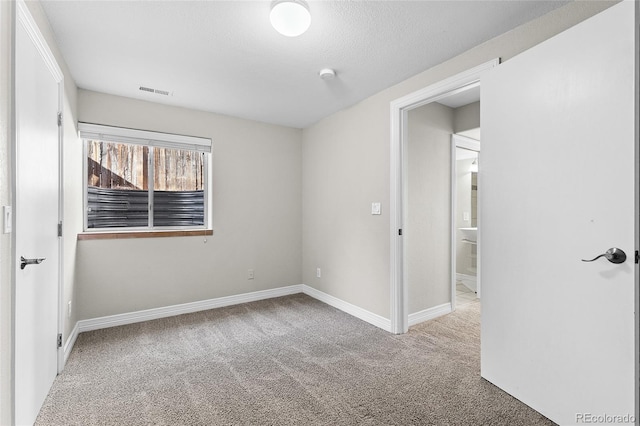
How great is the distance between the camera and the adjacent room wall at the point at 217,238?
314 centimetres

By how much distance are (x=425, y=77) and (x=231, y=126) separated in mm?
2388

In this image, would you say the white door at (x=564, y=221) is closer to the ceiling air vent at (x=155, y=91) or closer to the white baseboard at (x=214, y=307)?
the white baseboard at (x=214, y=307)

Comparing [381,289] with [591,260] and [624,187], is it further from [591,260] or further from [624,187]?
[624,187]

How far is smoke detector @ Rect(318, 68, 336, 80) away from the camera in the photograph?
265cm

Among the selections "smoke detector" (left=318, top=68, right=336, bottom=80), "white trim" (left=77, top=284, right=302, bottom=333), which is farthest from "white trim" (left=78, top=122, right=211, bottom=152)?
"white trim" (left=77, top=284, right=302, bottom=333)

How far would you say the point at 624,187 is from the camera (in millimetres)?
1437

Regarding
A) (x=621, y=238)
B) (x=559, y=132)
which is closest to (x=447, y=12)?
(x=559, y=132)

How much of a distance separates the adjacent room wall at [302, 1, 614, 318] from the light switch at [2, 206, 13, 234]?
271cm

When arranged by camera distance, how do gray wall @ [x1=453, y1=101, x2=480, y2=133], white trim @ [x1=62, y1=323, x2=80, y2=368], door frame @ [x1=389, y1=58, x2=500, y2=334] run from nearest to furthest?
1. white trim @ [x1=62, y1=323, x2=80, y2=368]
2. door frame @ [x1=389, y1=58, x2=500, y2=334]
3. gray wall @ [x1=453, y1=101, x2=480, y2=133]

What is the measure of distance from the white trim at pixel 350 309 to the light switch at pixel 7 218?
9.43 ft

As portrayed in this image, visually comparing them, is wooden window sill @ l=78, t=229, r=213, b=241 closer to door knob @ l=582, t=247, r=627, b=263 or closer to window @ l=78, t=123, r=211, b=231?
window @ l=78, t=123, r=211, b=231

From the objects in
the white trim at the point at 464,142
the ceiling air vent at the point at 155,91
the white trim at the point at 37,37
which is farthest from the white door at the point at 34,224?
the white trim at the point at 464,142

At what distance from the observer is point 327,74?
270cm

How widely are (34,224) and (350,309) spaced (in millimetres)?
2884
